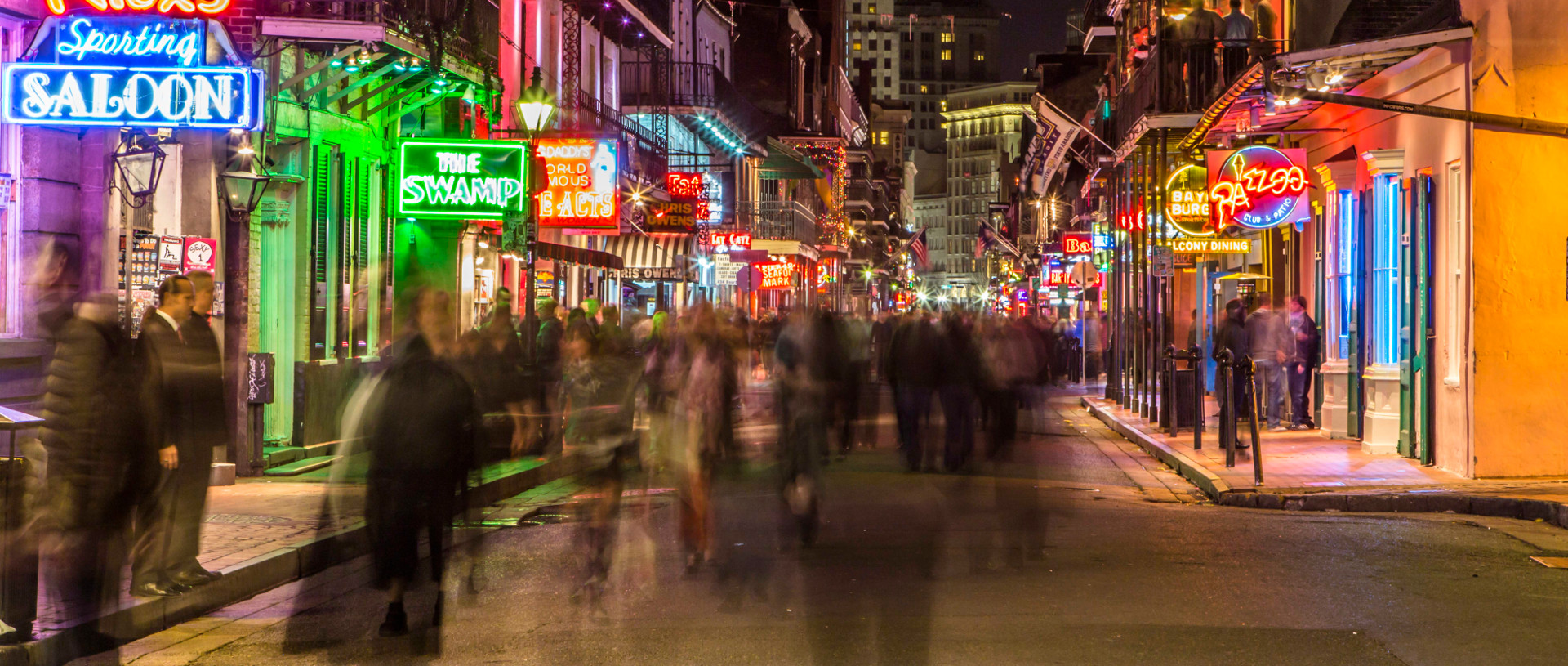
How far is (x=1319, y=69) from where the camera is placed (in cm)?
1418

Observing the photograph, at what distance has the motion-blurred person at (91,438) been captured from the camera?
7.05 m

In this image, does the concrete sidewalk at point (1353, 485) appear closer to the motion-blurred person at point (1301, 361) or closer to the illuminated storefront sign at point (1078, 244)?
the motion-blurred person at point (1301, 361)

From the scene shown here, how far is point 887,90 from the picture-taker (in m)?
185

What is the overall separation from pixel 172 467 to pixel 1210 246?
16.5 meters

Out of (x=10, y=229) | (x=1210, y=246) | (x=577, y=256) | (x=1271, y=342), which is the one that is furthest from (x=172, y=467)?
(x=577, y=256)

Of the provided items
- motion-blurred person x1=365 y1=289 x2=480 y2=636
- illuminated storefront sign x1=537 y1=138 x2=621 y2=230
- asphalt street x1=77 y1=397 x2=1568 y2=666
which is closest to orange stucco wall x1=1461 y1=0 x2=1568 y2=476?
asphalt street x1=77 y1=397 x2=1568 y2=666

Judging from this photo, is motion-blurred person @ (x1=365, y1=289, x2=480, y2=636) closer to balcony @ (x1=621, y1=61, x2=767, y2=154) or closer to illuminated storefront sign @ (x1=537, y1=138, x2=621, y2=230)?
illuminated storefront sign @ (x1=537, y1=138, x2=621, y2=230)

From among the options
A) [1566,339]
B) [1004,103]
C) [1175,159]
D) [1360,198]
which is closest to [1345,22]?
[1360,198]

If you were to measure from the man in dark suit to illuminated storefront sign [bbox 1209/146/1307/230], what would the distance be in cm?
1264

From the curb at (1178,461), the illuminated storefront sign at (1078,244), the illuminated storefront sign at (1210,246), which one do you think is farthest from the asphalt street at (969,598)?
the illuminated storefront sign at (1078,244)

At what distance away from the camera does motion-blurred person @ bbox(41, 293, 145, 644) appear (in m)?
7.05

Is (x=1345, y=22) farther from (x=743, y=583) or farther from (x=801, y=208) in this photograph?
(x=801, y=208)

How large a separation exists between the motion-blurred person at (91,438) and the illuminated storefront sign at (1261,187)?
1325cm

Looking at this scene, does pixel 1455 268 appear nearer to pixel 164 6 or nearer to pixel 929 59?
pixel 164 6
